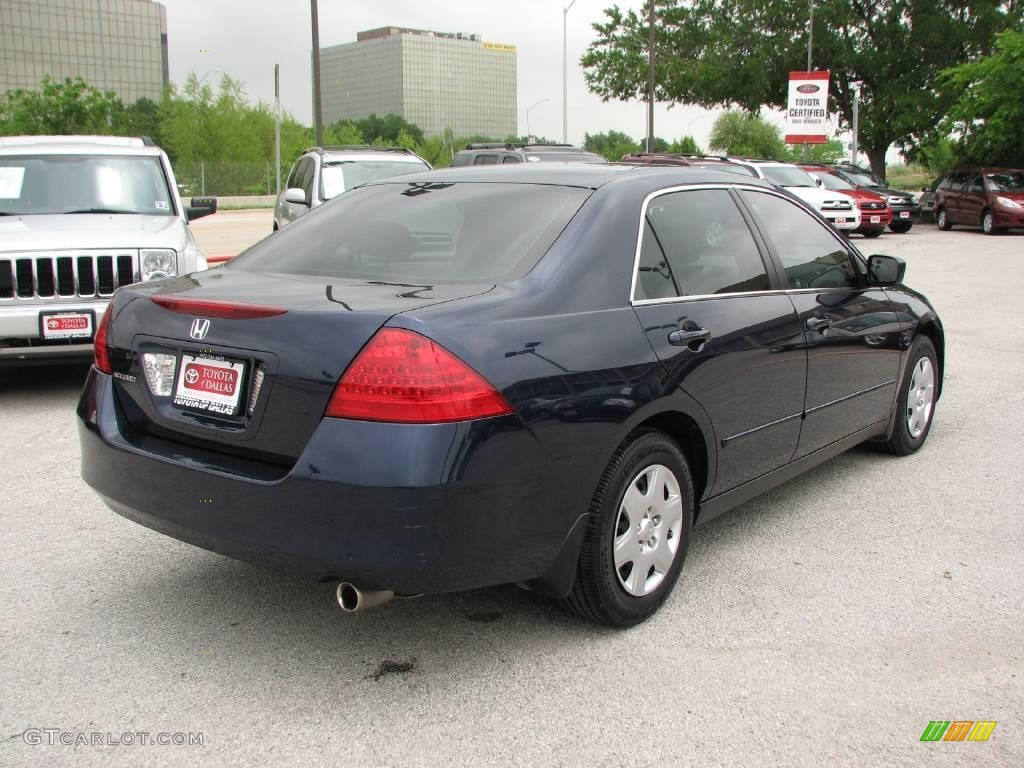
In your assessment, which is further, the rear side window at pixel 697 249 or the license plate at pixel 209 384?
the rear side window at pixel 697 249

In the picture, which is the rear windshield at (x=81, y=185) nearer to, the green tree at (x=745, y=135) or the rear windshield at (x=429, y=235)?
the rear windshield at (x=429, y=235)

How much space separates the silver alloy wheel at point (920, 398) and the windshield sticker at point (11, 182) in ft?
22.5

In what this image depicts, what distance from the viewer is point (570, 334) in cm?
340

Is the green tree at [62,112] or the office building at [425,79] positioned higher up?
the office building at [425,79]

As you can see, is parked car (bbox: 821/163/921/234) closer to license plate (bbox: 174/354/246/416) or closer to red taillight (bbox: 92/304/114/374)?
red taillight (bbox: 92/304/114/374)

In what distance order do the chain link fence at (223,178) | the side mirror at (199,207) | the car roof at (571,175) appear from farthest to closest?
the chain link fence at (223,178) < the side mirror at (199,207) < the car roof at (571,175)

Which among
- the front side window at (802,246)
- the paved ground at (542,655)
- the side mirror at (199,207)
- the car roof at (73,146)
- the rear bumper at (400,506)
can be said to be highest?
the car roof at (73,146)

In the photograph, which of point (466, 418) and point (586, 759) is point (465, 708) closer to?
point (586, 759)

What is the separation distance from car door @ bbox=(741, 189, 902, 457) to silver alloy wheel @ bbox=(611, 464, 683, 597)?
1.16 metres

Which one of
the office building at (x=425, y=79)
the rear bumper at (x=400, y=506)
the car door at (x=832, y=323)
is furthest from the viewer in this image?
the office building at (x=425, y=79)

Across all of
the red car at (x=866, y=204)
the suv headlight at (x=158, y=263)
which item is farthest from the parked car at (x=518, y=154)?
the suv headlight at (x=158, y=263)

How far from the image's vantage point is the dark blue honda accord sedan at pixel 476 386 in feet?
9.98

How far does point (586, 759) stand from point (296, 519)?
3.51 feet

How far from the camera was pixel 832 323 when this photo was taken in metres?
4.94
